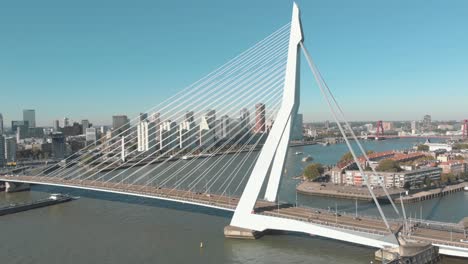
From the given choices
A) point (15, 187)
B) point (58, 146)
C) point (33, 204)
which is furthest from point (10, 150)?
point (33, 204)

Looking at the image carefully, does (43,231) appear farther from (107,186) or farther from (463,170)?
(463,170)

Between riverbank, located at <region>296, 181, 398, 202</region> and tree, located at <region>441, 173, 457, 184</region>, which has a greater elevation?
tree, located at <region>441, 173, 457, 184</region>

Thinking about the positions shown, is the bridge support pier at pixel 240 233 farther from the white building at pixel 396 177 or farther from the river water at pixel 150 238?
the white building at pixel 396 177

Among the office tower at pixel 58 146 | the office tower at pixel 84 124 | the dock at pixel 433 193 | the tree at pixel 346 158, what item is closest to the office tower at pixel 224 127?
the dock at pixel 433 193

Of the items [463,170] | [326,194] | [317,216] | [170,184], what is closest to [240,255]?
[317,216]

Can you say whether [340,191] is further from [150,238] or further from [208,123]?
[208,123]

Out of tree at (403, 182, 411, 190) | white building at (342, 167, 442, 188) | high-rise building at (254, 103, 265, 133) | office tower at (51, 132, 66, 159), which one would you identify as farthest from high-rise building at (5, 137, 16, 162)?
tree at (403, 182, 411, 190)

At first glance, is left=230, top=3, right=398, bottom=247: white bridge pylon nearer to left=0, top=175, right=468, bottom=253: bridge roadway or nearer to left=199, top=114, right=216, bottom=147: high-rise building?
left=0, top=175, right=468, bottom=253: bridge roadway
